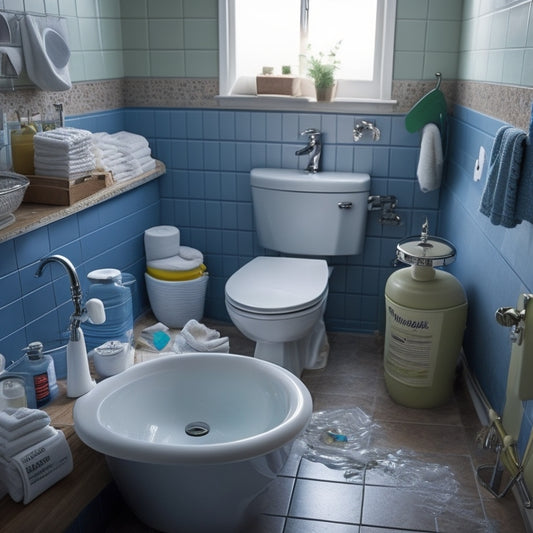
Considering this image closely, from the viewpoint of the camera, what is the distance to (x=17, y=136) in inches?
89.1

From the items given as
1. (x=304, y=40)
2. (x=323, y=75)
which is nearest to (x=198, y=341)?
(x=323, y=75)

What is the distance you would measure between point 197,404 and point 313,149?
4.87ft

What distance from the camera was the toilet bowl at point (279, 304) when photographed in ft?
8.05

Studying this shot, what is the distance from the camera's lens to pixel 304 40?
303 centimetres

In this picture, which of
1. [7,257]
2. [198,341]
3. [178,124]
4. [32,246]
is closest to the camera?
[7,257]

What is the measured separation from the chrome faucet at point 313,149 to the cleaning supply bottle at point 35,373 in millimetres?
1550

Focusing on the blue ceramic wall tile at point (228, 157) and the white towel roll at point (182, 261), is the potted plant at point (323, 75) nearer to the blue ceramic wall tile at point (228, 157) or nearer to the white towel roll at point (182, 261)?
the blue ceramic wall tile at point (228, 157)

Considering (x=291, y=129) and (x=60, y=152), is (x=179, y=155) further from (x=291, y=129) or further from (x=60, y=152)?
(x=60, y=152)

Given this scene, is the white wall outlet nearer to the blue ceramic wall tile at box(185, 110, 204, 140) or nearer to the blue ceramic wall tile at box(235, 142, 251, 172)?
the blue ceramic wall tile at box(235, 142, 251, 172)

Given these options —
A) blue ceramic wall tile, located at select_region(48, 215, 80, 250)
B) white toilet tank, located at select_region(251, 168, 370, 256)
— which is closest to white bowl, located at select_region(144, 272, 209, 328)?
white toilet tank, located at select_region(251, 168, 370, 256)

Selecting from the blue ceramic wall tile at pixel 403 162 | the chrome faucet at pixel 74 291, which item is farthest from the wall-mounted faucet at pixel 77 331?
the blue ceramic wall tile at pixel 403 162

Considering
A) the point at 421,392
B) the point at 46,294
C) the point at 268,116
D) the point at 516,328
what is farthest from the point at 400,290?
the point at 46,294

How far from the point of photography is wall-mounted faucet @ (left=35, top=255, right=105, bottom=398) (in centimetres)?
189

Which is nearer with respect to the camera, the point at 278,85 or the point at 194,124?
the point at 278,85
